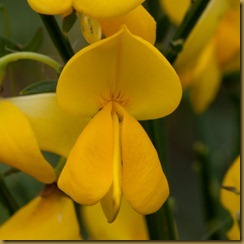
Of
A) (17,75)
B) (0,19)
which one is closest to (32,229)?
(0,19)

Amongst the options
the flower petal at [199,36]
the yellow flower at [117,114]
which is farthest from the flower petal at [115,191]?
the flower petal at [199,36]

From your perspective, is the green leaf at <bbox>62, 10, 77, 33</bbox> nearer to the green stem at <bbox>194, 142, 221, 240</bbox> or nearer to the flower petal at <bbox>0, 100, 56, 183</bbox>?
the flower petal at <bbox>0, 100, 56, 183</bbox>

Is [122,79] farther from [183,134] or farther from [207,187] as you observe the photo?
[183,134]

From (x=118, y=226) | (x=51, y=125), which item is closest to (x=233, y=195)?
(x=118, y=226)

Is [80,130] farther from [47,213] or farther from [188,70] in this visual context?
[188,70]

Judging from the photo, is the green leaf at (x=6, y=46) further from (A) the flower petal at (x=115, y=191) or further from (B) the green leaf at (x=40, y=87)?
(A) the flower petal at (x=115, y=191)
